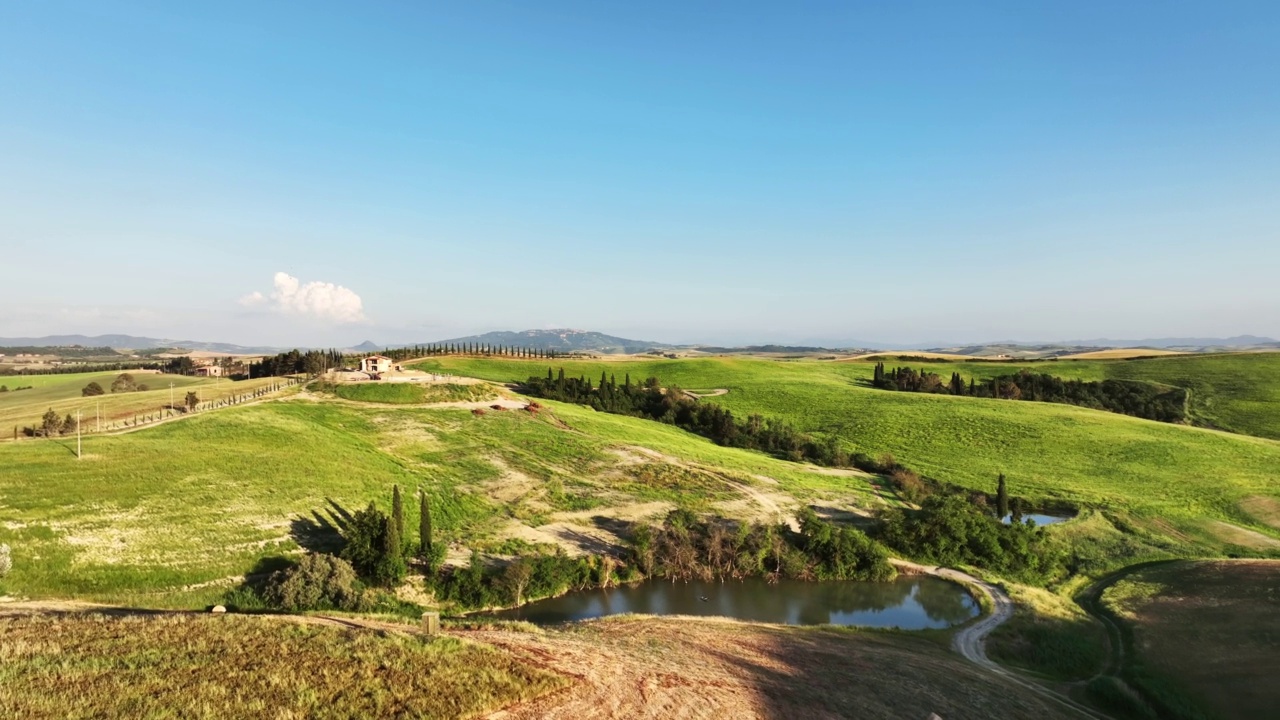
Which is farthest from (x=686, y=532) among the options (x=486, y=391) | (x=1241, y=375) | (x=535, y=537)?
(x=1241, y=375)

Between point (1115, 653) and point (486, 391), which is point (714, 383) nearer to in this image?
point (486, 391)

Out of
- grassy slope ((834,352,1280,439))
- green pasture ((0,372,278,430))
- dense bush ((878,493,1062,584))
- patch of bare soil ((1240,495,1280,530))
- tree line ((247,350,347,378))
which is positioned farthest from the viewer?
tree line ((247,350,347,378))

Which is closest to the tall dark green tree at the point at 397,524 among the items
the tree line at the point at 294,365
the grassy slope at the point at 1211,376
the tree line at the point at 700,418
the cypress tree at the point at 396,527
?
the cypress tree at the point at 396,527

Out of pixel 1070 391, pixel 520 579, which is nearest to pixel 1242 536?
pixel 520 579

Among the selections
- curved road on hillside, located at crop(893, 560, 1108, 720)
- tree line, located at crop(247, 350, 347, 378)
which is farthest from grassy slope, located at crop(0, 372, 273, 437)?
curved road on hillside, located at crop(893, 560, 1108, 720)

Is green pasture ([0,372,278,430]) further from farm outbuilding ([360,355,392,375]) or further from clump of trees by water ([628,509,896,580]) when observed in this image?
Result: clump of trees by water ([628,509,896,580])

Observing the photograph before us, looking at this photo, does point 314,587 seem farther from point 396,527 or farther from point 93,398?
point 93,398
